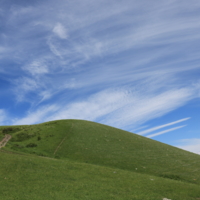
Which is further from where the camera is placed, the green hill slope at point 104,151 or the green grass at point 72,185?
the green hill slope at point 104,151

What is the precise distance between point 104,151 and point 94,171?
1497 cm

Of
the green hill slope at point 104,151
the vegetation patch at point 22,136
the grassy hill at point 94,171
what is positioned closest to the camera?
the grassy hill at point 94,171

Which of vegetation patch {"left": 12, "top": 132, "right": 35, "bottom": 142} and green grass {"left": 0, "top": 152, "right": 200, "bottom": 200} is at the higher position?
vegetation patch {"left": 12, "top": 132, "right": 35, "bottom": 142}

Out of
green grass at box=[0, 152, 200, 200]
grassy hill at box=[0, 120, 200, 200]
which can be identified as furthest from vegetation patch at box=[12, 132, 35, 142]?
green grass at box=[0, 152, 200, 200]

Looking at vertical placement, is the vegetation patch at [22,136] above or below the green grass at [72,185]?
above

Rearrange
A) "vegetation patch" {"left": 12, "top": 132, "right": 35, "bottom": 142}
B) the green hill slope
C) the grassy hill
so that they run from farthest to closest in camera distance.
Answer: "vegetation patch" {"left": 12, "top": 132, "right": 35, "bottom": 142} < the green hill slope < the grassy hill

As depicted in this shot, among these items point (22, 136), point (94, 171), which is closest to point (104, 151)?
point (94, 171)

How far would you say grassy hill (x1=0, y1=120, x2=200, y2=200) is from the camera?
1622cm

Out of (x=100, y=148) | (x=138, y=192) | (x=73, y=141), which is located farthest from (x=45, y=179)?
(x=73, y=141)

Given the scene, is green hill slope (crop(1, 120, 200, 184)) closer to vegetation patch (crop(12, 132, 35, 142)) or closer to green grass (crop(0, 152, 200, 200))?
vegetation patch (crop(12, 132, 35, 142))

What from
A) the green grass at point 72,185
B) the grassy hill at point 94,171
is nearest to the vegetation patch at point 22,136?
the grassy hill at point 94,171

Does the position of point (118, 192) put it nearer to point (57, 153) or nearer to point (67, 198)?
point (67, 198)

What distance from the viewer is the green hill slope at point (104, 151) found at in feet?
101

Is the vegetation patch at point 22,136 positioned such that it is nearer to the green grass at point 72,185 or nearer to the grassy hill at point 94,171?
the grassy hill at point 94,171
